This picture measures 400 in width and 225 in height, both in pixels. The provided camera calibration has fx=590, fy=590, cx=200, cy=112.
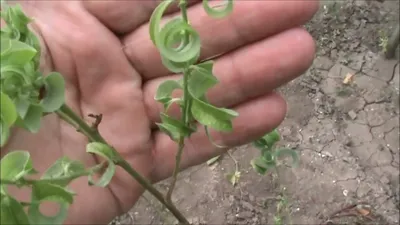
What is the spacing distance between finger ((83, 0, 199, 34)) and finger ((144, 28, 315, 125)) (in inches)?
4.3

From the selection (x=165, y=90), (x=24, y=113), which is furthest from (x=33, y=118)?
(x=165, y=90)

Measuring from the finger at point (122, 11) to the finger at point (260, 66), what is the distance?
0.11m

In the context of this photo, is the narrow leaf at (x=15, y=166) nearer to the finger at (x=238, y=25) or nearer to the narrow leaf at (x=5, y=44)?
the narrow leaf at (x=5, y=44)

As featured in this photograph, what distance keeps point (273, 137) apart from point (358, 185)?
524mm

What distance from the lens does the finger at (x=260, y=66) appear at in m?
0.79

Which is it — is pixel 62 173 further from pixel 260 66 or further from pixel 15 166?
pixel 260 66

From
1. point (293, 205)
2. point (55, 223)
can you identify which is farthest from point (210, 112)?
point (293, 205)

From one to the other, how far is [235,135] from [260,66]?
114 mm

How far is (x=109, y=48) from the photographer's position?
838mm

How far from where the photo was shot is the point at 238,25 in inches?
31.3

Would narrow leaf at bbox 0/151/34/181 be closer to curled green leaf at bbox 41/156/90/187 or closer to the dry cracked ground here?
curled green leaf at bbox 41/156/90/187

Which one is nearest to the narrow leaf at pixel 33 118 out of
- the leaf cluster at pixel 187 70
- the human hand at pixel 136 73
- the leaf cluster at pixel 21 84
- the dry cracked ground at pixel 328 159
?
the leaf cluster at pixel 21 84

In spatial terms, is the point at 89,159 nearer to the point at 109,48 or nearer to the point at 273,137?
the point at 109,48

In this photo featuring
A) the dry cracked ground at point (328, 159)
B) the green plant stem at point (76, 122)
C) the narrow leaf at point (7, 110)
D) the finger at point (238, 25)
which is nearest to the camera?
the narrow leaf at point (7, 110)
